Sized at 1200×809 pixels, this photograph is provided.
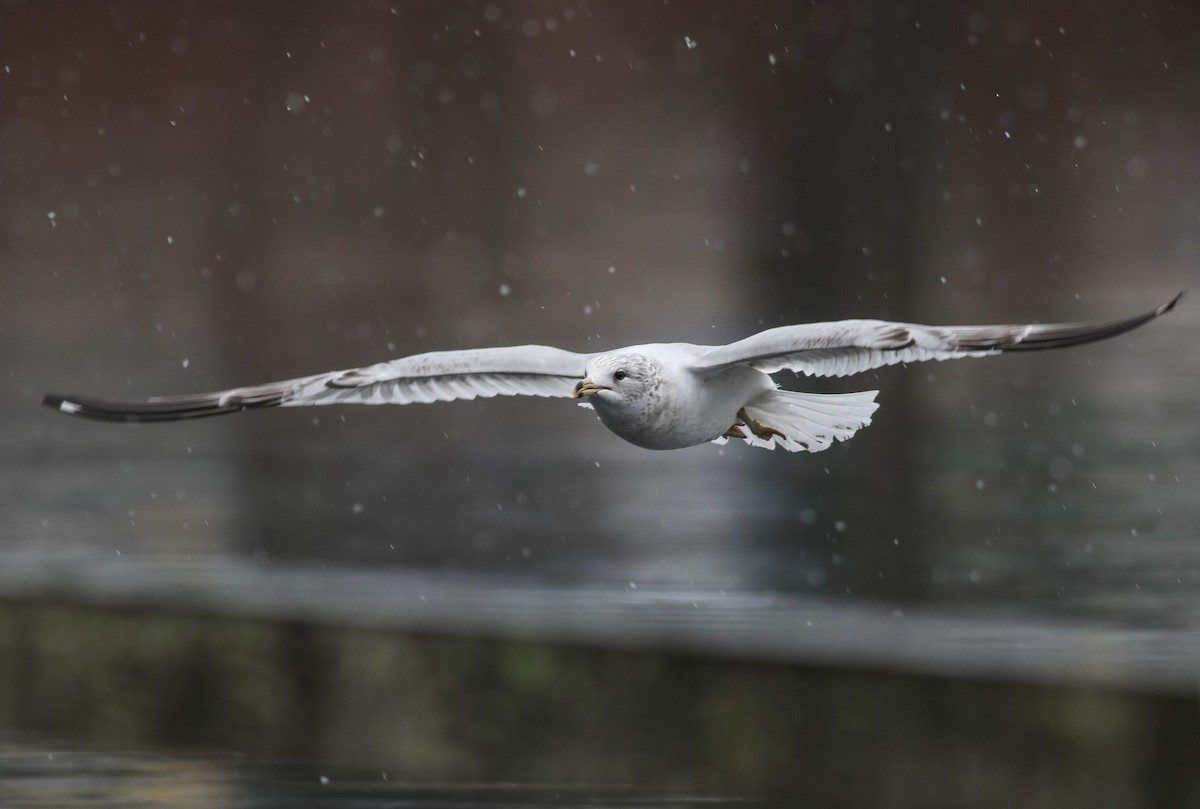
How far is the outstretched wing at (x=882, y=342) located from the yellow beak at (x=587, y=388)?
0.76 ft

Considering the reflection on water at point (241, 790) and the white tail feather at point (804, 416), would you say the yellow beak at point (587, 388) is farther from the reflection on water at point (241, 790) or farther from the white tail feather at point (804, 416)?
the reflection on water at point (241, 790)

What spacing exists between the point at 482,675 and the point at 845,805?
125 cm

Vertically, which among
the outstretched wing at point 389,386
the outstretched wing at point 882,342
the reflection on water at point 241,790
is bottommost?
the reflection on water at point 241,790

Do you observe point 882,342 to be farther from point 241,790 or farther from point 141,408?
point 241,790

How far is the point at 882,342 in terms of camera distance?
11.1ft

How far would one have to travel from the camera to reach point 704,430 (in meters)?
3.79

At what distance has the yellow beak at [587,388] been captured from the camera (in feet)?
11.6

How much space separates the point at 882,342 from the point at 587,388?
Result: 571mm

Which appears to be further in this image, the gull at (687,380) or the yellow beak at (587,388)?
the yellow beak at (587,388)

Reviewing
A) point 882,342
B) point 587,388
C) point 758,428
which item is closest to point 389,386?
point 587,388

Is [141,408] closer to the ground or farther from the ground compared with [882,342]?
farther from the ground

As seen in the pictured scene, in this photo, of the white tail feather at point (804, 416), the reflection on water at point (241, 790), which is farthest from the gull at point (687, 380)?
the reflection on water at point (241, 790)

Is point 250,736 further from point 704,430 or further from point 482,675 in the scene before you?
point 704,430

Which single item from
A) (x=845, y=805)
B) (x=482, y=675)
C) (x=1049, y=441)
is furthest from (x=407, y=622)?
(x=1049, y=441)
